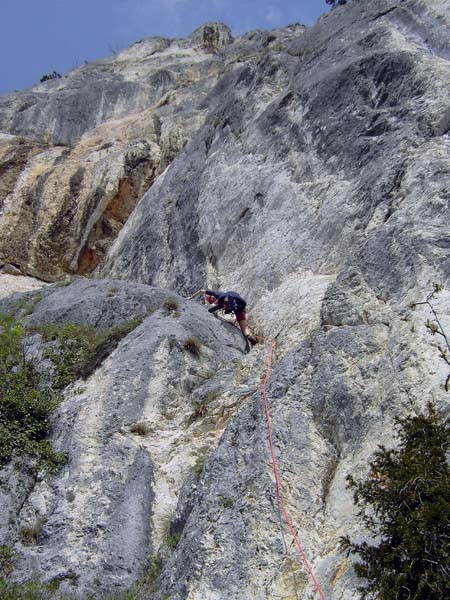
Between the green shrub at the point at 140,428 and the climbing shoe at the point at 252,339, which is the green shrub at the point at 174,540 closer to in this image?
the green shrub at the point at 140,428

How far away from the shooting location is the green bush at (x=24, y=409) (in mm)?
12164

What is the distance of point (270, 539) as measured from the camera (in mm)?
8867

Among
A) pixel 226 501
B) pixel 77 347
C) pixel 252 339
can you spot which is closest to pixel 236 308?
pixel 252 339

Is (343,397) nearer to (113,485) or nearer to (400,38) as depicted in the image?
(113,485)

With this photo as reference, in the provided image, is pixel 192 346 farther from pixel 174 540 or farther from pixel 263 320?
pixel 174 540

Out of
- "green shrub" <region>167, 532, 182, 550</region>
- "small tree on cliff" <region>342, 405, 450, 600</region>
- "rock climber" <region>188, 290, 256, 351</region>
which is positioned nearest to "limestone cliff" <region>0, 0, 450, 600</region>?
"green shrub" <region>167, 532, 182, 550</region>

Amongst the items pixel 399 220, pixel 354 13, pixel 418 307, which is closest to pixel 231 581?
pixel 418 307

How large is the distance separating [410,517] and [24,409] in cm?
810

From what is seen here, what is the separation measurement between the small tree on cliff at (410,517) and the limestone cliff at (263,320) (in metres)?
0.57

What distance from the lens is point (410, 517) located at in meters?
6.98

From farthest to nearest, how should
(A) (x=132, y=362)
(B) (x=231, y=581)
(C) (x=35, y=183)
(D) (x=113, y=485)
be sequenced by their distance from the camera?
(C) (x=35, y=183) < (A) (x=132, y=362) < (D) (x=113, y=485) < (B) (x=231, y=581)

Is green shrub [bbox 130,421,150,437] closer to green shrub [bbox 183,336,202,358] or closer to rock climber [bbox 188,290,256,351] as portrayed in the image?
green shrub [bbox 183,336,202,358]

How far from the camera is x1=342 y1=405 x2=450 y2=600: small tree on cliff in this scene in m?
6.62

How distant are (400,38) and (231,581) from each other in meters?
15.2
